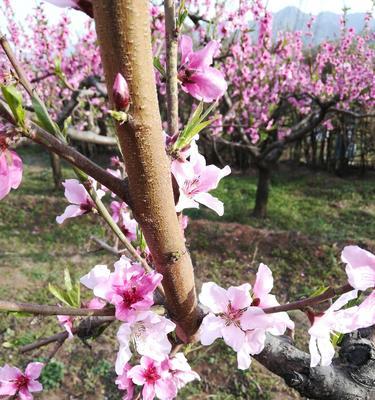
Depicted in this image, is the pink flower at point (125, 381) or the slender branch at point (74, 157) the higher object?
the slender branch at point (74, 157)

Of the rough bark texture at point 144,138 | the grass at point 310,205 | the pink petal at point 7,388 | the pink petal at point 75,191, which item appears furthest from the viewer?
the grass at point 310,205

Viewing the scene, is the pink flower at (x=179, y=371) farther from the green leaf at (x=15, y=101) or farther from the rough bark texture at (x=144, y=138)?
the green leaf at (x=15, y=101)

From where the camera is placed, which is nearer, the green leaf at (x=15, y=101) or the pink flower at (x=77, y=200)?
the green leaf at (x=15, y=101)

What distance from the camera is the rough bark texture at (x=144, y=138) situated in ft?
1.65

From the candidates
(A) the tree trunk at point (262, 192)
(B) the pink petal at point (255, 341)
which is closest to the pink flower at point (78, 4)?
(B) the pink petal at point (255, 341)

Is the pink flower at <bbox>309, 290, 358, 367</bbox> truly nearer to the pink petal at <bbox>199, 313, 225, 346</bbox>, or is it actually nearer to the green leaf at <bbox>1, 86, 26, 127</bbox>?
the pink petal at <bbox>199, 313, 225, 346</bbox>

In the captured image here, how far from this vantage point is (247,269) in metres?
5.43

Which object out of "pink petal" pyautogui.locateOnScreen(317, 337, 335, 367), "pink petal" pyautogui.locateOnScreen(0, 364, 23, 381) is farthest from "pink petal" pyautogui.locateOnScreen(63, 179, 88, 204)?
"pink petal" pyautogui.locateOnScreen(317, 337, 335, 367)

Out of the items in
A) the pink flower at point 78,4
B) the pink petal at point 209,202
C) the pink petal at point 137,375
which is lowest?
the pink petal at point 137,375

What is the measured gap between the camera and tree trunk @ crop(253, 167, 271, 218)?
298 inches

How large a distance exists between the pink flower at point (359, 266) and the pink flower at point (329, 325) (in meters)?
0.06

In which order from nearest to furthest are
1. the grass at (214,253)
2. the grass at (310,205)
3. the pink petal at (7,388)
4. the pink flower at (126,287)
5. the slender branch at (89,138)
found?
the pink flower at (126,287) < the pink petal at (7,388) < the grass at (214,253) < the slender branch at (89,138) < the grass at (310,205)

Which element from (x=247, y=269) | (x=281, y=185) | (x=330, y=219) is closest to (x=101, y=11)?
(x=247, y=269)

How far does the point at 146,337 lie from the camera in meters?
0.87
